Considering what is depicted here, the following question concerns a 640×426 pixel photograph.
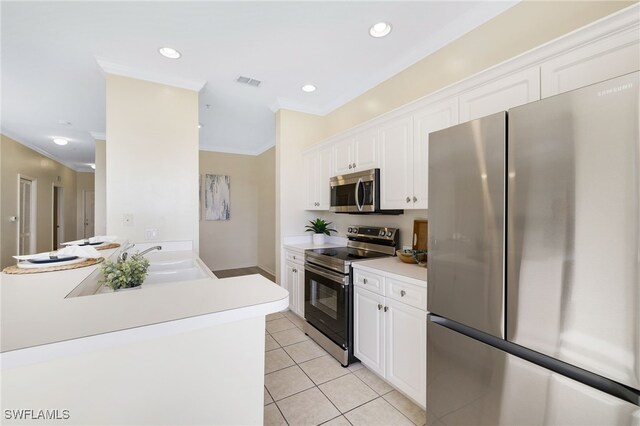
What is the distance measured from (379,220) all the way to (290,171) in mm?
1480

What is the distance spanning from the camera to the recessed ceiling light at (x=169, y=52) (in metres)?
2.40

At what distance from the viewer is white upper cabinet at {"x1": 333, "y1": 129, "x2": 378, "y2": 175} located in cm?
255

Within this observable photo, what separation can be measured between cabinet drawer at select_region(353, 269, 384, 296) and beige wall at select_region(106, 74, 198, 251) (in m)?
1.89

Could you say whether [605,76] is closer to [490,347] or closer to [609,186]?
[609,186]

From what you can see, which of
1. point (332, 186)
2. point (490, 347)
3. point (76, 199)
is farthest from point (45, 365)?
point (76, 199)

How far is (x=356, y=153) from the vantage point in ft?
9.11

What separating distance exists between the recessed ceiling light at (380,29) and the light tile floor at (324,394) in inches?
112

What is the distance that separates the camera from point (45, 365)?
771mm

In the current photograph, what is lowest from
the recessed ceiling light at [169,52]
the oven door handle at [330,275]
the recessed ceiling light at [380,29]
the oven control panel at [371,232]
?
the oven door handle at [330,275]

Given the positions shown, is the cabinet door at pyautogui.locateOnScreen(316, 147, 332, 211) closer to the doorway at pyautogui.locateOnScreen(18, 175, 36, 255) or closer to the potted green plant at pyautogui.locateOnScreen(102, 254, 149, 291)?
the potted green plant at pyautogui.locateOnScreen(102, 254, 149, 291)

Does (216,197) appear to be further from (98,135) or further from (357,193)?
(357,193)

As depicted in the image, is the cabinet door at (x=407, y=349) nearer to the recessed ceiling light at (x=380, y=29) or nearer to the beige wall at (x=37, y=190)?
the recessed ceiling light at (x=380, y=29)

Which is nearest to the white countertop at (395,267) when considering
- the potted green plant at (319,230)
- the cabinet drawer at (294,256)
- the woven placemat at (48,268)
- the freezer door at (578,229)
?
the freezer door at (578,229)

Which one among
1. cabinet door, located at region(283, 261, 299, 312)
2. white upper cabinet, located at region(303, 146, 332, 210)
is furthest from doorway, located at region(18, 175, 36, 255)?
white upper cabinet, located at region(303, 146, 332, 210)
